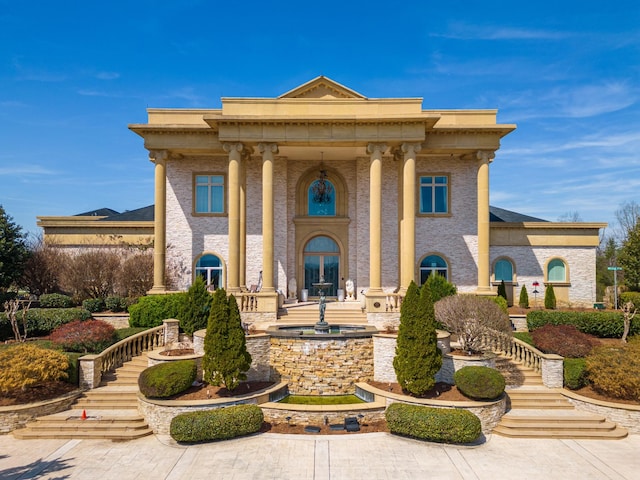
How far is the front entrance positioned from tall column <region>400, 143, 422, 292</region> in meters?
5.64

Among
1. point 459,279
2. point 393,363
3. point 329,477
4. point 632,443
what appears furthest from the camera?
point 459,279

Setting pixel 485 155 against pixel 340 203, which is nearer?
pixel 485 155

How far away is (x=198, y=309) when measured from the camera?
1914 centimetres

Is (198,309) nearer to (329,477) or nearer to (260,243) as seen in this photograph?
(260,243)

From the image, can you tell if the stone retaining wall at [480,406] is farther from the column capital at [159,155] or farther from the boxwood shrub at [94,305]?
the column capital at [159,155]

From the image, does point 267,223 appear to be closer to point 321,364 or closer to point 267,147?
point 267,147

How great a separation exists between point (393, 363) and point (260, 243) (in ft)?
47.3

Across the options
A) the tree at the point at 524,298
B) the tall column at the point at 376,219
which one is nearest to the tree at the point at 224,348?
the tall column at the point at 376,219

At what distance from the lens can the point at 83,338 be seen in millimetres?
17484

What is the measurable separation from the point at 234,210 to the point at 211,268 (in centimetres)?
523

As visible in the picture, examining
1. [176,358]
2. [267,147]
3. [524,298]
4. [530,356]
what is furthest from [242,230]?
[524,298]

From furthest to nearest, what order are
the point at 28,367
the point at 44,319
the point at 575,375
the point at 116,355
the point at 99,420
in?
the point at 44,319
the point at 116,355
the point at 575,375
the point at 28,367
the point at 99,420

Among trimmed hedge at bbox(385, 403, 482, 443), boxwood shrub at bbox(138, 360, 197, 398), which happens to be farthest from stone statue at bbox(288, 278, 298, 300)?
trimmed hedge at bbox(385, 403, 482, 443)

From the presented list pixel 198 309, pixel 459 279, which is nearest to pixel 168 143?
pixel 198 309
